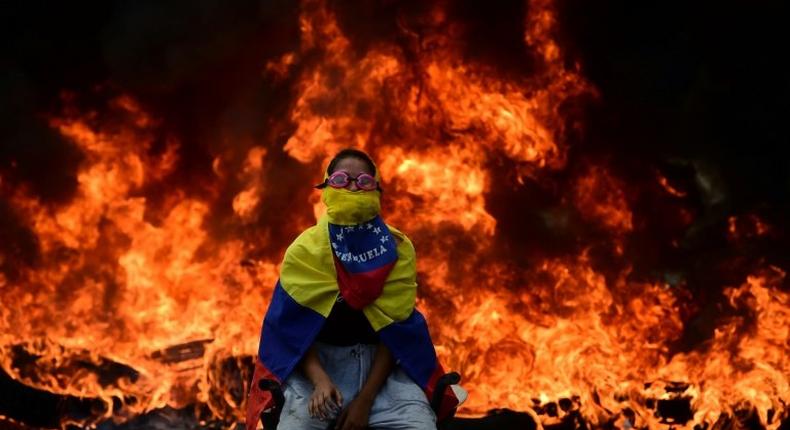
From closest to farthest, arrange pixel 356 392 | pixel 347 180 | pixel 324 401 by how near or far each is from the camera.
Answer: pixel 324 401
pixel 356 392
pixel 347 180

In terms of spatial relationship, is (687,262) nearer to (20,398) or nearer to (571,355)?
(571,355)

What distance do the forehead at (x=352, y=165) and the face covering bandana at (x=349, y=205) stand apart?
110mm

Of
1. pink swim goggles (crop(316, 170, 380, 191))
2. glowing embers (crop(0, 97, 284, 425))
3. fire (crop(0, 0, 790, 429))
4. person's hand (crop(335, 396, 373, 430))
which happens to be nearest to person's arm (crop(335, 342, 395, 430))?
person's hand (crop(335, 396, 373, 430))

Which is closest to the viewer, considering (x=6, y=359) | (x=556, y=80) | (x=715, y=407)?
(x=715, y=407)

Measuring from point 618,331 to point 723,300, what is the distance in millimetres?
1008

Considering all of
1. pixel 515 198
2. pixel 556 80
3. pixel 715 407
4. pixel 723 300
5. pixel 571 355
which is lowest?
pixel 715 407

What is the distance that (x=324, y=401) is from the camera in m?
3.84

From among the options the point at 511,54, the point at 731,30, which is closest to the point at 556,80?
the point at 511,54

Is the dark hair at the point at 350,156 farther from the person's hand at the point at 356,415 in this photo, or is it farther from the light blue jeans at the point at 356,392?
the person's hand at the point at 356,415

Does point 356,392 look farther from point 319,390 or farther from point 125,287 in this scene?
point 125,287

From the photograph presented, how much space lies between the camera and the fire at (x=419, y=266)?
24.2 feet

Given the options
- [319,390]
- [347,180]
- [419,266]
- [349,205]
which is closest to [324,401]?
[319,390]

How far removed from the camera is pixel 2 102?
858 cm

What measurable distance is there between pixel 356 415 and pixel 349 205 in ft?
3.14
